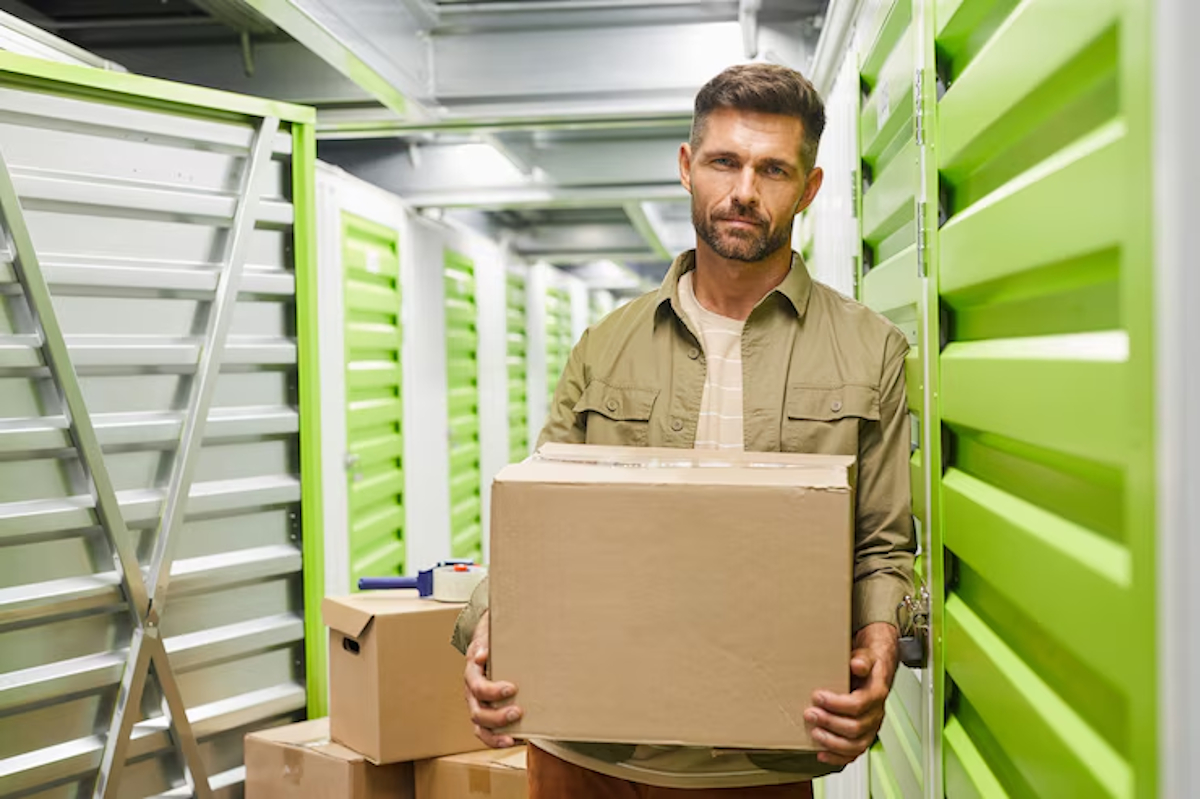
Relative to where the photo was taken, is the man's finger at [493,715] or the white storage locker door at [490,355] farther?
the white storage locker door at [490,355]

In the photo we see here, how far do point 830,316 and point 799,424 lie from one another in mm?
221

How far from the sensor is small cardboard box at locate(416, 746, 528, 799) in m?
3.28

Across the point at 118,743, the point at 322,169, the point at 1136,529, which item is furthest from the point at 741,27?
the point at 1136,529

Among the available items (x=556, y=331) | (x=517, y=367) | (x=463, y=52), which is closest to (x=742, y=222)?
(x=463, y=52)

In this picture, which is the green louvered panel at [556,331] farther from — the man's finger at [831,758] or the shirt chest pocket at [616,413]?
the man's finger at [831,758]

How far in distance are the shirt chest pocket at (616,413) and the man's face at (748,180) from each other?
12.0 inches

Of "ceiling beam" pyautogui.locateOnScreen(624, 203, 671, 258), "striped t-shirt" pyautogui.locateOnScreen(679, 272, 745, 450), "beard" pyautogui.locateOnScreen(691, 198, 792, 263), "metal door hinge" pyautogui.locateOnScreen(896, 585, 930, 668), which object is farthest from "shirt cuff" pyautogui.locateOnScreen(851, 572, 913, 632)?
"ceiling beam" pyautogui.locateOnScreen(624, 203, 671, 258)

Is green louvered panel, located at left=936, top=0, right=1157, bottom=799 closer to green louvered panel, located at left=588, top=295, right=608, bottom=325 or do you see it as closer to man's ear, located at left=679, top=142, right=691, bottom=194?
man's ear, located at left=679, top=142, right=691, bottom=194

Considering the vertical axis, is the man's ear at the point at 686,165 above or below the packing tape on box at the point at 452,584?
above

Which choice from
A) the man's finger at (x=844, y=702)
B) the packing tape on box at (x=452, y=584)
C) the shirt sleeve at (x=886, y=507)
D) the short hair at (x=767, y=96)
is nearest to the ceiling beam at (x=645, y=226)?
the packing tape on box at (x=452, y=584)

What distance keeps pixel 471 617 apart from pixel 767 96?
1040 mm

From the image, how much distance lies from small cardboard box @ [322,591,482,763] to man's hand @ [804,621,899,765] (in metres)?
1.81

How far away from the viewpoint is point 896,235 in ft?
→ 7.38

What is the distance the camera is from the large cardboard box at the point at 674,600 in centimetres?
149
